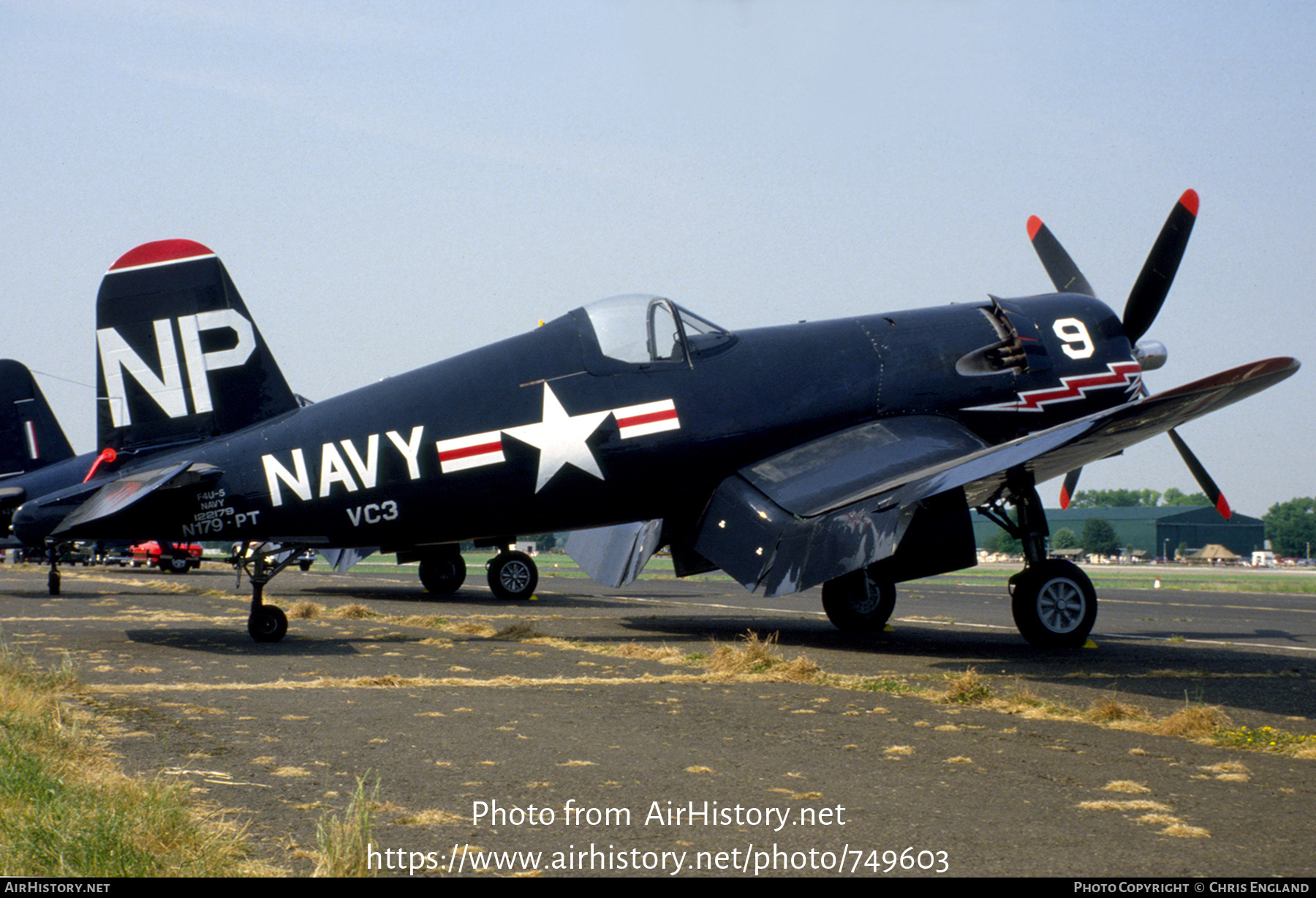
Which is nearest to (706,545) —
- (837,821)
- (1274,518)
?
(837,821)

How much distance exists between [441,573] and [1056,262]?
1492 cm

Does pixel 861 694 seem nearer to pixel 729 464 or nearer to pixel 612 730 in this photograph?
pixel 612 730

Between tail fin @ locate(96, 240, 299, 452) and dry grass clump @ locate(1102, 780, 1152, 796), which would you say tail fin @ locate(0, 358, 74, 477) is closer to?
tail fin @ locate(96, 240, 299, 452)

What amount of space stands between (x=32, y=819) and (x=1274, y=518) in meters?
200

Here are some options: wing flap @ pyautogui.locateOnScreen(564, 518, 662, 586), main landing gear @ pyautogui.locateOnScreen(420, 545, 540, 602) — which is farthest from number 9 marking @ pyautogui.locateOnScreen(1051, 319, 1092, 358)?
main landing gear @ pyautogui.locateOnScreen(420, 545, 540, 602)

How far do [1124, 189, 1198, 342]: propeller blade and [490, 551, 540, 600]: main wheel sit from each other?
13575 mm

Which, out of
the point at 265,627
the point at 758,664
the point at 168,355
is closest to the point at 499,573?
the point at 265,627

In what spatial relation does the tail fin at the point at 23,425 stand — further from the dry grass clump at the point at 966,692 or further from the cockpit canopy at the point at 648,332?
the dry grass clump at the point at 966,692

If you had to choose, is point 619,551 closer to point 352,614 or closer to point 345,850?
point 352,614

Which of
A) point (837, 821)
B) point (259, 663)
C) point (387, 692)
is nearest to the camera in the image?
point (837, 821)

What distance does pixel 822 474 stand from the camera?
1131 cm

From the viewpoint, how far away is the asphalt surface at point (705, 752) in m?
4.07

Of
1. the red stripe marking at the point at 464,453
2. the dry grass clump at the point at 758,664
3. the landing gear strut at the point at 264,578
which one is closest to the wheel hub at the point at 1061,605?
the dry grass clump at the point at 758,664

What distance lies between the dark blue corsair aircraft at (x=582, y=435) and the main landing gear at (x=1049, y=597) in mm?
23
